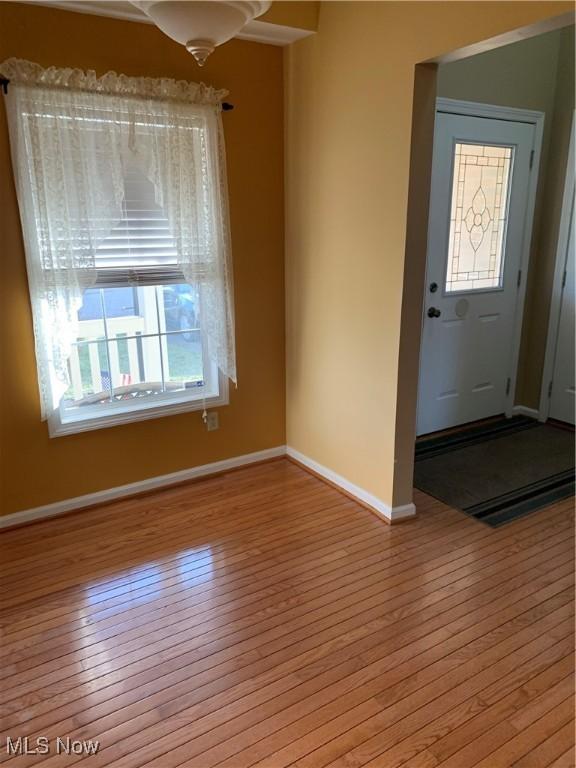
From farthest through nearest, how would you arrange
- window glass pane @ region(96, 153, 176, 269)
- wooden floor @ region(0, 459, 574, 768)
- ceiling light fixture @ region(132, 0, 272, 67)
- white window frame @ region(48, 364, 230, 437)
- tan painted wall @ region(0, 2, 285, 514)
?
1. white window frame @ region(48, 364, 230, 437)
2. window glass pane @ region(96, 153, 176, 269)
3. tan painted wall @ region(0, 2, 285, 514)
4. wooden floor @ region(0, 459, 574, 768)
5. ceiling light fixture @ region(132, 0, 272, 67)

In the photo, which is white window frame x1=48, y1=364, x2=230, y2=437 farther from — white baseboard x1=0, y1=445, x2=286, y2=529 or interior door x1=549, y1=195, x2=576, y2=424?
interior door x1=549, y1=195, x2=576, y2=424

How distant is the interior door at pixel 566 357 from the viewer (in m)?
4.05

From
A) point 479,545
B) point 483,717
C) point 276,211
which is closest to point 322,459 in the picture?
point 479,545

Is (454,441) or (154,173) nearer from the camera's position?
(154,173)

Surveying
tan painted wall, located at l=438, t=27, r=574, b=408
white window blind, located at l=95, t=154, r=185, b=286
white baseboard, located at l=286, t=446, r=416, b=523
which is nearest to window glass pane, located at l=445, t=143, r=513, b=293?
tan painted wall, located at l=438, t=27, r=574, b=408

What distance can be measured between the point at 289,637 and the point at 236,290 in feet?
6.30

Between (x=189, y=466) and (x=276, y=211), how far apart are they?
162 cm

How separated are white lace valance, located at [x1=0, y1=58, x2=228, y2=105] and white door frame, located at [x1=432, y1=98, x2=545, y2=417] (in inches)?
59.2

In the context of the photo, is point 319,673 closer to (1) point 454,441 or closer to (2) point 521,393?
(1) point 454,441

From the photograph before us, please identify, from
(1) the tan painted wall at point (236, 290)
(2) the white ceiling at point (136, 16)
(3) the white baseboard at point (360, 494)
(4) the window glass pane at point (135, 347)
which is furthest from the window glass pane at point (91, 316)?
(3) the white baseboard at point (360, 494)

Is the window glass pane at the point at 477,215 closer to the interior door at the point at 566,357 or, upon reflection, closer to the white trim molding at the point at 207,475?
the interior door at the point at 566,357

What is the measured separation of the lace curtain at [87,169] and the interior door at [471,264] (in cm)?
154

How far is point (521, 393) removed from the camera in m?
4.51

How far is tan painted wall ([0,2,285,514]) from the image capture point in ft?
8.43
